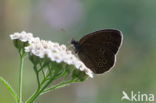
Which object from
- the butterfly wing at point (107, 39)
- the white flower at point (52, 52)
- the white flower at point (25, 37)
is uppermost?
the white flower at point (25, 37)

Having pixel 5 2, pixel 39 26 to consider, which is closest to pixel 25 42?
pixel 5 2

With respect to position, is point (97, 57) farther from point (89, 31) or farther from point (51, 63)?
point (89, 31)

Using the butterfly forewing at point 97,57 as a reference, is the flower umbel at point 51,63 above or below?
above

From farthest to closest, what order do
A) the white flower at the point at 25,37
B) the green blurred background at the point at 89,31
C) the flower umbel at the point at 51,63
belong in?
the green blurred background at the point at 89,31 < the white flower at the point at 25,37 < the flower umbel at the point at 51,63

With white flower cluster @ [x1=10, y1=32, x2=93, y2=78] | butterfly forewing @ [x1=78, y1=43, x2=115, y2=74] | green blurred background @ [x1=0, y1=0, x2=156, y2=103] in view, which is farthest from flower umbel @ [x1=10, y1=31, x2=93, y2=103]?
green blurred background @ [x1=0, y1=0, x2=156, y2=103]

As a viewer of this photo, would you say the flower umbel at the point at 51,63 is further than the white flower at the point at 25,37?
No

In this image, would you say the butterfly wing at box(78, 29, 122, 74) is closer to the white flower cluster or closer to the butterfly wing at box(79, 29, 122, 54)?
the butterfly wing at box(79, 29, 122, 54)

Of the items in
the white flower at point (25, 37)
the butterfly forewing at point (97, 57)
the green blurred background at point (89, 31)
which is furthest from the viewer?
the green blurred background at point (89, 31)

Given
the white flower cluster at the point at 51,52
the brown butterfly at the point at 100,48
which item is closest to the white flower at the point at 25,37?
the white flower cluster at the point at 51,52

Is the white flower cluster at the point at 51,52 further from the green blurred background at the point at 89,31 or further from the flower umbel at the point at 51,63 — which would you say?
the green blurred background at the point at 89,31
